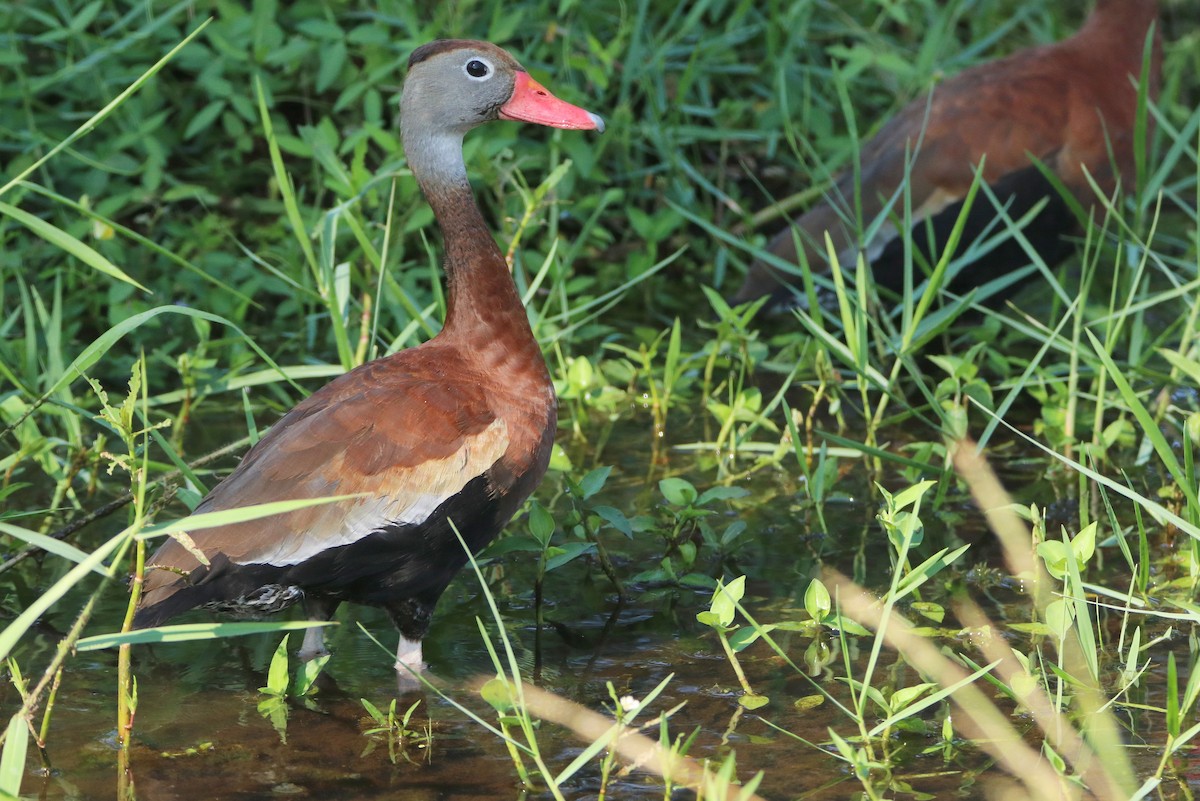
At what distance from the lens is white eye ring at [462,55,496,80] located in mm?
3656

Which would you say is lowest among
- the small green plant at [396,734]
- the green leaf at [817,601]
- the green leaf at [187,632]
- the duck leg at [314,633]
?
the duck leg at [314,633]

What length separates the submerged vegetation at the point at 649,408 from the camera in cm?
291

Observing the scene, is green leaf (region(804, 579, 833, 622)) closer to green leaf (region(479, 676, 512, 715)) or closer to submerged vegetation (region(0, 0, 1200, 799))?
submerged vegetation (region(0, 0, 1200, 799))

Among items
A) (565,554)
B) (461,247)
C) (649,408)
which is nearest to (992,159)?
(649,408)

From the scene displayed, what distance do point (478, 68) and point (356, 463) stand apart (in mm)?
1092

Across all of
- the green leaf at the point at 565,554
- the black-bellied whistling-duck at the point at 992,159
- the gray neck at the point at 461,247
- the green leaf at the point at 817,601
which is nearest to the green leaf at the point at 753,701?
the green leaf at the point at 817,601

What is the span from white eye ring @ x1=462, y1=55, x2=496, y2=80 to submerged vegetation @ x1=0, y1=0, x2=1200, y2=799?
527 mm

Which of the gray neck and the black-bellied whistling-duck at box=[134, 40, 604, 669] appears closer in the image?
the black-bellied whistling-duck at box=[134, 40, 604, 669]

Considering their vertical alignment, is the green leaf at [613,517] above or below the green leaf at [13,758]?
below

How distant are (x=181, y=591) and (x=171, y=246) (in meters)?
2.59

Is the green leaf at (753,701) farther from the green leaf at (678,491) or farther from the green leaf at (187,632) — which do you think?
the green leaf at (187,632)

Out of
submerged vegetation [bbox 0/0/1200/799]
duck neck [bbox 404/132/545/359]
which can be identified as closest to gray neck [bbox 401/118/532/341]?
duck neck [bbox 404/132/545/359]

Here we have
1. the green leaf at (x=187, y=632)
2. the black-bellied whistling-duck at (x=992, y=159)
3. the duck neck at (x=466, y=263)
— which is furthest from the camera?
the black-bellied whistling-duck at (x=992, y=159)

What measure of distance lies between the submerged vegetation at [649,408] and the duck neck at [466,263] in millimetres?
295
